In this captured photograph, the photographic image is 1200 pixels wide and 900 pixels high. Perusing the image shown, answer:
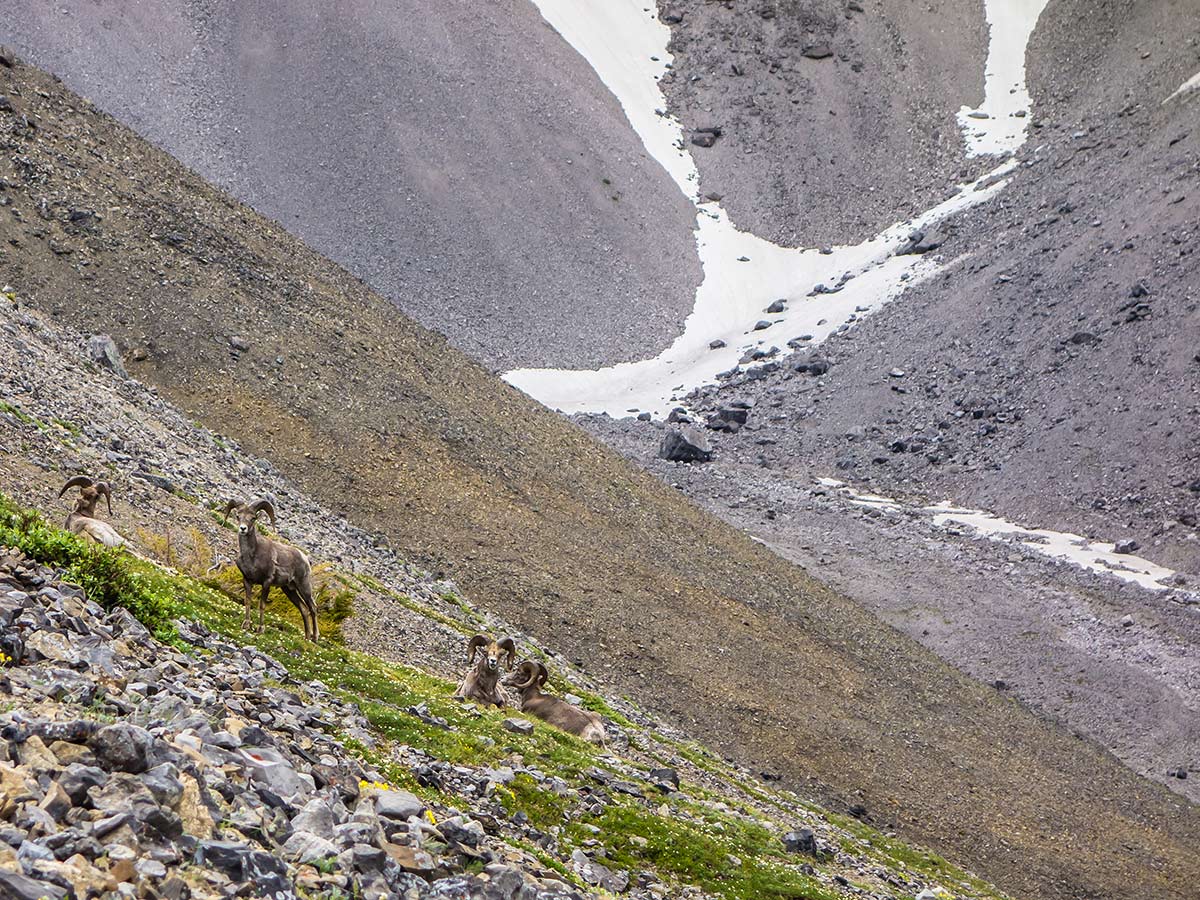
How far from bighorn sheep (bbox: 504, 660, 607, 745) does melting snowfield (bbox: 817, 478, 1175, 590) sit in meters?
38.0

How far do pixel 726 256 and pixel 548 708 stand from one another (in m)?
84.3

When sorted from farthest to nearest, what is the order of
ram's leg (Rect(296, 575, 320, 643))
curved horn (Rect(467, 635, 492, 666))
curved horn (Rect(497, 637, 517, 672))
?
curved horn (Rect(467, 635, 492, 666)), curved horn (Rect(497, 637, 517, 672)), ram's leg (Rect(296, 575, 320, 643))

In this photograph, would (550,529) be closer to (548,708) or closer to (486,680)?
(548,708)

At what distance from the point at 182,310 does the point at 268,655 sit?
2444 cm

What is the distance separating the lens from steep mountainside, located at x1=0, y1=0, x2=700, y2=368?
88875 millimetres

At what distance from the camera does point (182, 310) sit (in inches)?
1414

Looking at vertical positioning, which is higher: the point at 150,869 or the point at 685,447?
the point at 685,447

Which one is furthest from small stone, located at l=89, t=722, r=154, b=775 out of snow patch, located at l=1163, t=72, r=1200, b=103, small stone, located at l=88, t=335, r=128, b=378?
snow patch, located at l=1163, t=72, r=1200, b=103

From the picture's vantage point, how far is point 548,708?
20.7 m

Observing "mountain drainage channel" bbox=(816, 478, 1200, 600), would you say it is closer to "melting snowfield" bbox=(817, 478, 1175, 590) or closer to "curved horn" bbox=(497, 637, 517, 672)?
"melting snowfield" bbox=(817, 478, 1175, 590)

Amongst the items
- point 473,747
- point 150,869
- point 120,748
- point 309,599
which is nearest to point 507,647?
point 309,599

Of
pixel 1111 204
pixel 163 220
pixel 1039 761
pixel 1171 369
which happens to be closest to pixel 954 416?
pixel 1171 369

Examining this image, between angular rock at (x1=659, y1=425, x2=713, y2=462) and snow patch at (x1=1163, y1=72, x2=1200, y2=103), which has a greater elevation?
snow patch at (x1=1163, y1=72, x2=1200, y2=103)

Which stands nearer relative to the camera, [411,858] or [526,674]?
[411,858]
